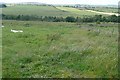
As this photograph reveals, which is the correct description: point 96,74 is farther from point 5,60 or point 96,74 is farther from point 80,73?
point 5,60

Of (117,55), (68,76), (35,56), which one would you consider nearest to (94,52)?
(117,55)

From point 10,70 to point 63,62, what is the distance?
2.60 m

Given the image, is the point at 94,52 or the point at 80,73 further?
the point at 94,52

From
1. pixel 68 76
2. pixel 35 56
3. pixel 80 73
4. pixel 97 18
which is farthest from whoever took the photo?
pixel 97 18

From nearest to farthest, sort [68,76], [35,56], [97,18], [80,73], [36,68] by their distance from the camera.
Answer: [68,76] < [80,73] < [36,68] < [35,56] < [97,18]

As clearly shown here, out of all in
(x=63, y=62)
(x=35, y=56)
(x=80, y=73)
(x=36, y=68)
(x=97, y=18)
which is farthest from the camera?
(x=97, y=18)

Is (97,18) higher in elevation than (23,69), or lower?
lower

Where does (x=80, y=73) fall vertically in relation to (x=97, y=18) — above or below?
above

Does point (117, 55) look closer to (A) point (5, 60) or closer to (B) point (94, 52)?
(B) point (94, 52)

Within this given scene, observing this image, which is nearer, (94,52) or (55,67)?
(55,67)

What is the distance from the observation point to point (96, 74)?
9.33 metres

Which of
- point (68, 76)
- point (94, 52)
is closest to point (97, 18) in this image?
point (94, 52)

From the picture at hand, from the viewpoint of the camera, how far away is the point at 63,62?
11414mm

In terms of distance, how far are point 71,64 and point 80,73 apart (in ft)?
4.45
